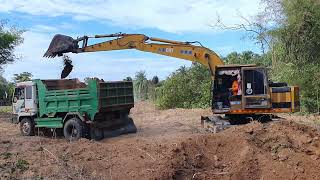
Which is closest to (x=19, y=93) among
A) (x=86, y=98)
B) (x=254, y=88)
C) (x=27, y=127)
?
(x=27, y=127)

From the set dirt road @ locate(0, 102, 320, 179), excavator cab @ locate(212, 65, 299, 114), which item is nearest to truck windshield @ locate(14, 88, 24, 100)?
dirt road @ locate(0, 102, 320, 179)

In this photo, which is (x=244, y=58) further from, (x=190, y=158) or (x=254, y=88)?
(x=190, y=158)

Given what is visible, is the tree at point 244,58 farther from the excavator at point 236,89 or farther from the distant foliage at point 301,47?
the excavator at point 236,89

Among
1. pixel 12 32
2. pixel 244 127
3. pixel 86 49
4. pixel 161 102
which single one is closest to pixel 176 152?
pixel 244 127

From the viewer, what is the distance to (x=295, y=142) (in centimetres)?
1310

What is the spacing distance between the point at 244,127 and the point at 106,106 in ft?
16.9

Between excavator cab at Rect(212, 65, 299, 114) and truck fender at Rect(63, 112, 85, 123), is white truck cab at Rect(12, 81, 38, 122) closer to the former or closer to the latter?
truck fender at Rect(63, 112, 85, 123)

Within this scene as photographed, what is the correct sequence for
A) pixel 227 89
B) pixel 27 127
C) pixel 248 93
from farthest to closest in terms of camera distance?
1. pixel 27 127
2. pixel 227 89
3. pixel 248 93

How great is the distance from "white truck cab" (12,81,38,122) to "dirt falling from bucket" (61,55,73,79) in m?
1.46

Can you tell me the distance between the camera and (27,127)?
1902 cm

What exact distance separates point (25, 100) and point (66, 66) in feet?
6.64

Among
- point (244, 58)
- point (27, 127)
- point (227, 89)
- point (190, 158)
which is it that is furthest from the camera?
point (244, 58)

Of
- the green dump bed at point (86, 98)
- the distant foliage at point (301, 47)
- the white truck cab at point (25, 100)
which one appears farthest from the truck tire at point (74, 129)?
the distant foliage at point (301, 47)

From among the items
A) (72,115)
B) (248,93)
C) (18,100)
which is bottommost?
(72,115)
